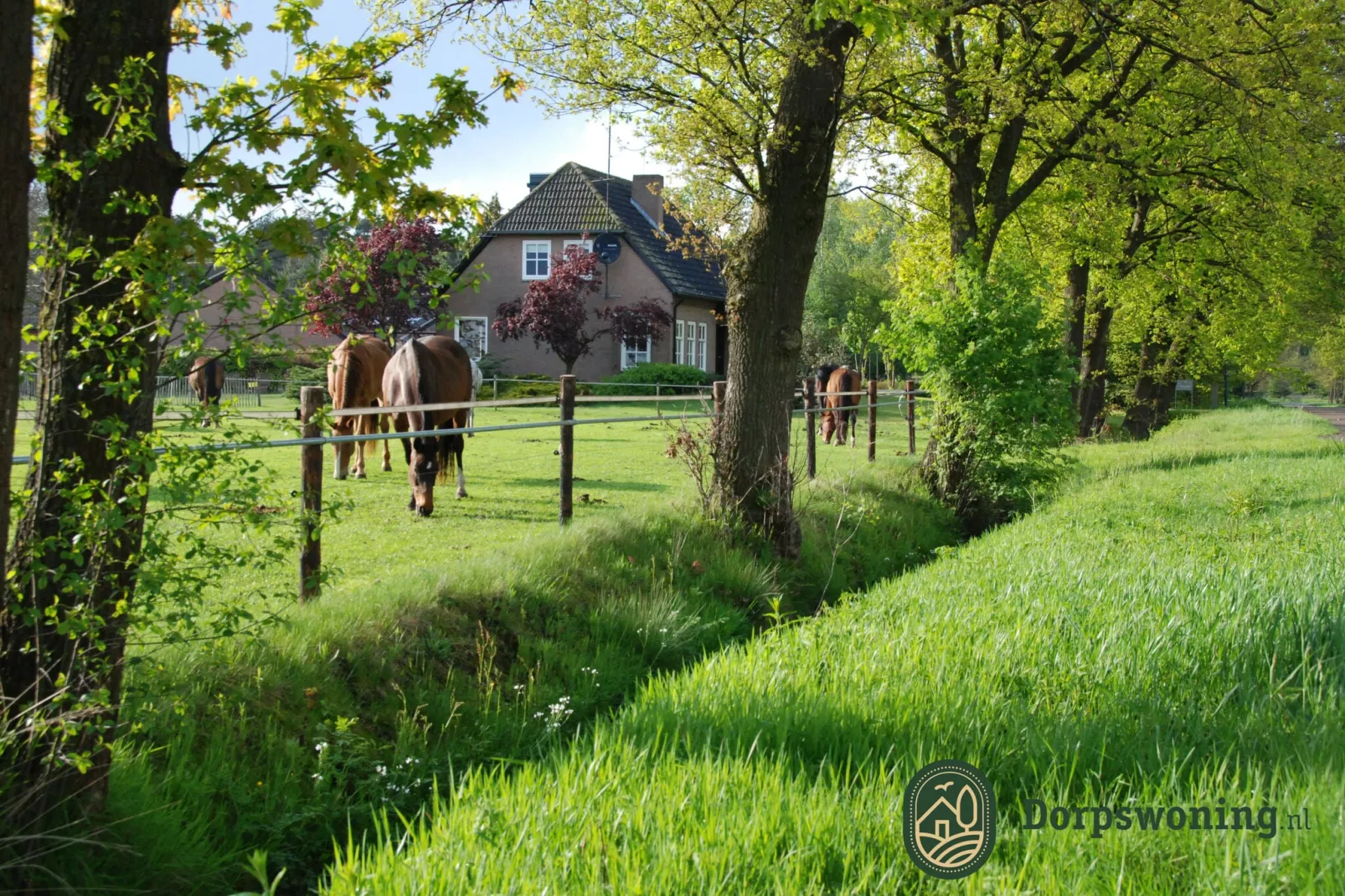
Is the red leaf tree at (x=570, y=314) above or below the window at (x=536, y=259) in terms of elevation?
below

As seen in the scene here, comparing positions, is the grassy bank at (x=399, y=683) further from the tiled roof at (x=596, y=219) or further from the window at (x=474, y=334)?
the window at (x=474, y=334)

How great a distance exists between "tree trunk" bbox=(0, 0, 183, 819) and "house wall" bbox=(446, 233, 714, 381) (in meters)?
37.0

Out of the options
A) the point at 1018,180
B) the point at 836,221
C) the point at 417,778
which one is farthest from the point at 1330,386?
the point at 417,778

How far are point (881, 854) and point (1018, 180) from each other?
1999cm

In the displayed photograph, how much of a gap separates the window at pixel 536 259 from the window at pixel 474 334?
8.71 feet

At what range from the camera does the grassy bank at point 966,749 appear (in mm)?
3008

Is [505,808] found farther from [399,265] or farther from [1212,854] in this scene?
[1212,854]

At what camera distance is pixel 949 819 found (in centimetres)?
330

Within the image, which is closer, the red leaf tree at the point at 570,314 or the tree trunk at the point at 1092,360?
the tree trunk at the point at 1092,360

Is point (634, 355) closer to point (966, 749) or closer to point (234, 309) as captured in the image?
point (966, 749)

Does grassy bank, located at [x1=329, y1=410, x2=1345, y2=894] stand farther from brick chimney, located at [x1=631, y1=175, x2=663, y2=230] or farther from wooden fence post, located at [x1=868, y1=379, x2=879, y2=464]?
brick chimney, located at [x1=631, y1=175, x2=663, y2=230]

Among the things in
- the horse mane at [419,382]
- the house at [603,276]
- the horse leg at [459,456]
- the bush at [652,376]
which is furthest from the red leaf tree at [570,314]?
the horse leg at [459,456]

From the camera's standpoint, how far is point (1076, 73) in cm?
1819

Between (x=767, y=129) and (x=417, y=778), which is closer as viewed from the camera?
(x=417, y=778)
